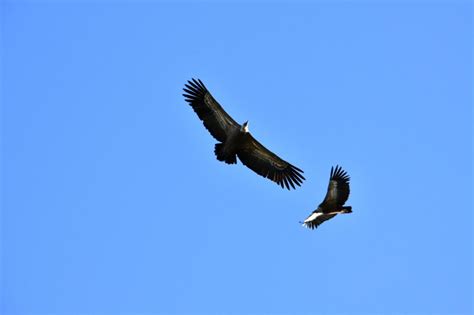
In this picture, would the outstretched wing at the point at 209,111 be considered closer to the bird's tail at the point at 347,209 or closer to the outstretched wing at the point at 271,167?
the outstretched wing at the point at 271,167

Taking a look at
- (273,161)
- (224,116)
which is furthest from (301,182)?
(224,116)

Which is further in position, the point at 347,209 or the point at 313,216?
the point at 313,216

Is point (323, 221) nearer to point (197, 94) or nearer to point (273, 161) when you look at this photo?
point (273, 161)

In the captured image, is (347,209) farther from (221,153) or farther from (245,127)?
(221,153)

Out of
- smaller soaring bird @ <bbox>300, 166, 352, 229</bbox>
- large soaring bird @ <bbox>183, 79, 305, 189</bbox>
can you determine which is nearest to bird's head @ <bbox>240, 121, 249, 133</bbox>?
large soaring bird @ <bbox>183, 79, 305, 189</bbox>

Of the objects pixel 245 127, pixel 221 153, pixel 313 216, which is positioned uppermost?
pixel 245 127

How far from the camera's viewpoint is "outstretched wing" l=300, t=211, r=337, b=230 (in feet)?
81.5

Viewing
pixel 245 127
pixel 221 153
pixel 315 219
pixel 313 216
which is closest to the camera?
pixel 245 127

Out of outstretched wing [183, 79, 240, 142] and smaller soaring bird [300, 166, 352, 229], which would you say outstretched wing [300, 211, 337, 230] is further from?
outstretched wing [183, 79, 240, 142]

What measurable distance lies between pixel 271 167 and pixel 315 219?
2.04m

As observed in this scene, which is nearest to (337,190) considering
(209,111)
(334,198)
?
(334,198)

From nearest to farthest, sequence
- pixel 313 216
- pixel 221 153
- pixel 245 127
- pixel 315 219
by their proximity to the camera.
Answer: pixel 245 127 < pixel 221 153 < pixel 313 216 < pixel 315 219

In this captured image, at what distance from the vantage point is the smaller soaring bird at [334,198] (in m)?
24.9

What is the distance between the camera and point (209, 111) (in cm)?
2473
